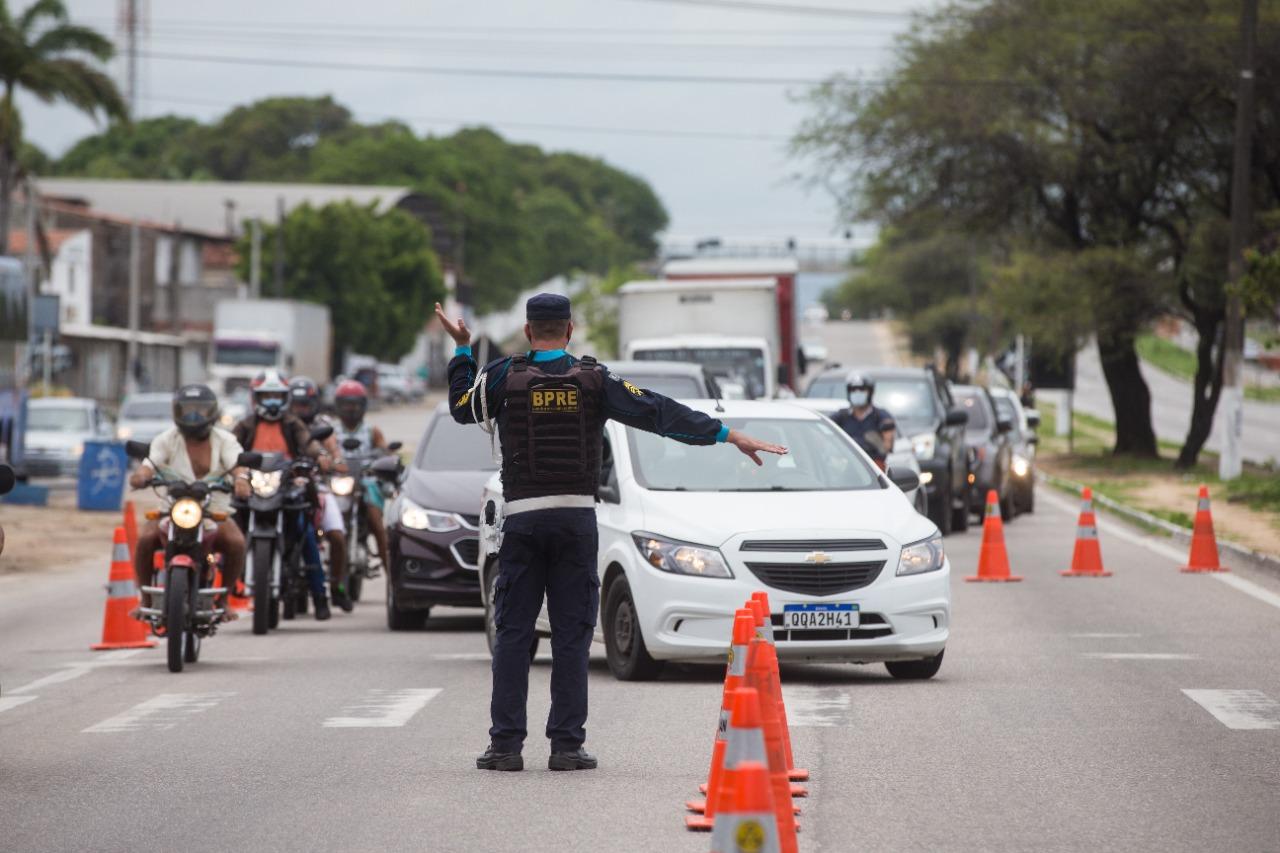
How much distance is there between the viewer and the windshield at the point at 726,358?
1172 inches

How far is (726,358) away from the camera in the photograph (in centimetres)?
3012

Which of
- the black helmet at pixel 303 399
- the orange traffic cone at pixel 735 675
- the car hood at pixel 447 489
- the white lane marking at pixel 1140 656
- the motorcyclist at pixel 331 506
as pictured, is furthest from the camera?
the black helmet at pixel 303 399

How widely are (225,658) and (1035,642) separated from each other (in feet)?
16.8

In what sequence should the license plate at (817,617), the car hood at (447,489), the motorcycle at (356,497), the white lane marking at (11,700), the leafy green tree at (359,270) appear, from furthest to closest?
the leafy green tree at (359,270) < the motorcycle at (356,497) < the car hood at (447,489) < the license plate at (817,617) < the white lane marking at (11,700)

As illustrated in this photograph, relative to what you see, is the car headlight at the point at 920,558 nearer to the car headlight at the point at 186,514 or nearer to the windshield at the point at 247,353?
the car headlight at the point at 186,514

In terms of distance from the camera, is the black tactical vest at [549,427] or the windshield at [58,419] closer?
the black tactical vest at [549,427]

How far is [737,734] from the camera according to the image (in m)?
5.98

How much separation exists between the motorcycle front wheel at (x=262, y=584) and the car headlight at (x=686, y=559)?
4030 millimetres

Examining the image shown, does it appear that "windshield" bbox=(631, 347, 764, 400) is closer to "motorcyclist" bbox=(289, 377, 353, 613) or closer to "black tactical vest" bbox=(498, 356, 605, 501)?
"motorcyclist" bbox=(289, 377, 353, 613)

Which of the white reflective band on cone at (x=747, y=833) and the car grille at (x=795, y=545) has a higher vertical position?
the car grille at (x=795, y=545)

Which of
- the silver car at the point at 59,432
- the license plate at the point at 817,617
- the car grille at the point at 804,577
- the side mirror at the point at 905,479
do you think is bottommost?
the silver car at the point at 59,432

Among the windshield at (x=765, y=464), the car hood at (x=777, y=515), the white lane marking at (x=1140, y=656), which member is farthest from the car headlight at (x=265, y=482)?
the white lane marking at (x=1140, y=656)

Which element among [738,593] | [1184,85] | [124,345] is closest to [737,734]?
[738,593]

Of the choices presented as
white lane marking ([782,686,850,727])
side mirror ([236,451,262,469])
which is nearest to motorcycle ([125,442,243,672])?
side mirror ([236,451,262,469])
